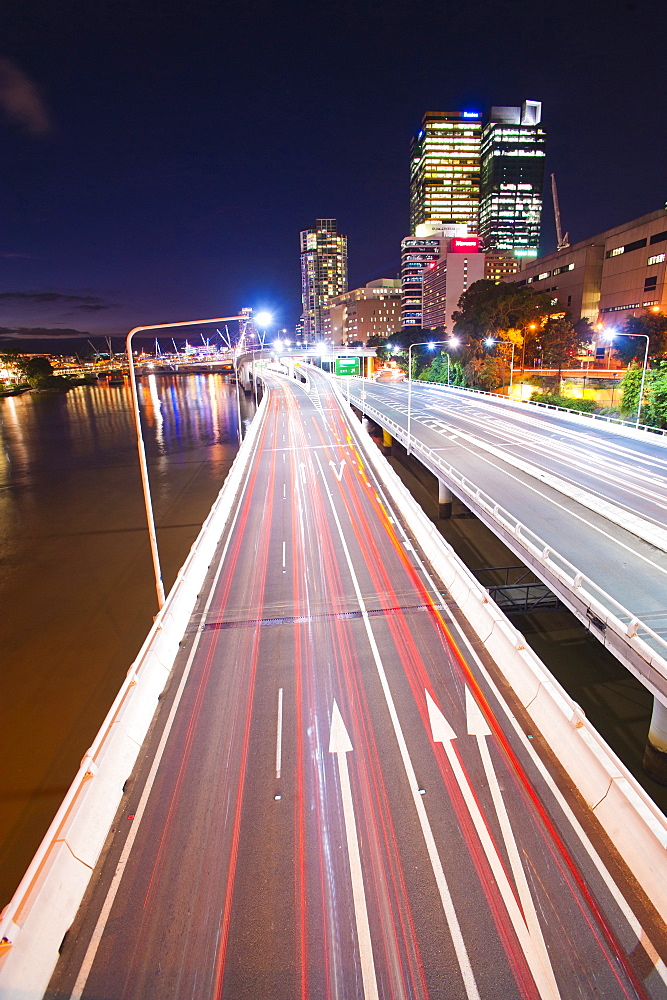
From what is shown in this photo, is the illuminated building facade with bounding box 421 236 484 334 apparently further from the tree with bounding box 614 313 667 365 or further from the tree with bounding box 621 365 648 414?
the tree with bounding box 621 365 648 414

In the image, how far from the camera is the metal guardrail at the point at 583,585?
524 inches

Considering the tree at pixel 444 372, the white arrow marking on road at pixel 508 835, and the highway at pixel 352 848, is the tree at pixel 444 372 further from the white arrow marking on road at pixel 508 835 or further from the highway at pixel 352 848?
the white arrow marking on road at pixel 508 835

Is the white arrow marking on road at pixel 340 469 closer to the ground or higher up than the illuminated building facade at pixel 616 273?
closer to the ground

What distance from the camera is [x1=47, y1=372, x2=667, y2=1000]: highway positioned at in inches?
281

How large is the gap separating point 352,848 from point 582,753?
5011 mm

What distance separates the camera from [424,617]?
53.5ft

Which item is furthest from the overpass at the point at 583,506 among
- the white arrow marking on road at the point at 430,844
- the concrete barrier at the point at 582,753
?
the white arrow marking on road at the point at 430,844

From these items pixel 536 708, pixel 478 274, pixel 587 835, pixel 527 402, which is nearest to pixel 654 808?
pixel 587 835

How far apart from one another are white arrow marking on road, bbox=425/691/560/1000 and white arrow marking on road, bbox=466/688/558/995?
0.04 feet

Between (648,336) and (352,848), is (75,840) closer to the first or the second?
(352,848)

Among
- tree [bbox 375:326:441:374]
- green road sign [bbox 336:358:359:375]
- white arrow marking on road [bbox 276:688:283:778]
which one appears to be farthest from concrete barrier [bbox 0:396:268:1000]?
tree [bbox 375:326:441:374]

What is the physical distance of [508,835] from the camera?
29.3ft

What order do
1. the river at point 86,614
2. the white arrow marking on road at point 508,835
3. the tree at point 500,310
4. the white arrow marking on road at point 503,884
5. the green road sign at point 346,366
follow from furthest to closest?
the green road sign at point 346,366, the tree at point 500,310, the river at point 86,614, the white arrow marking on road at point 508,835, the white arrow marking on road at point 503,884

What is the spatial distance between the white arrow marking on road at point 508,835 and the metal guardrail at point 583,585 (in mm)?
4882
